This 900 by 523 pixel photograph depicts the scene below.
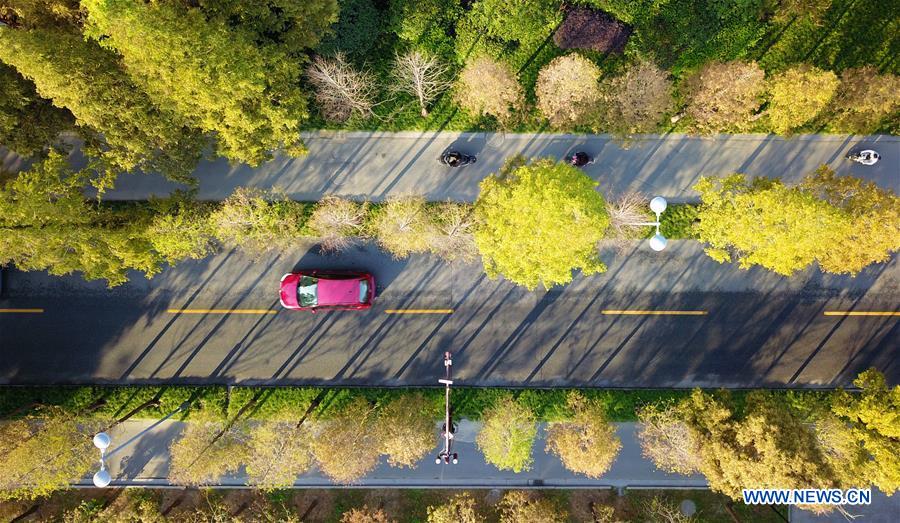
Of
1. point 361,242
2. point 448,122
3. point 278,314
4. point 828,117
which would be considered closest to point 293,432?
point 278,314

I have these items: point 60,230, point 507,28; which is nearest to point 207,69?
point 60,230

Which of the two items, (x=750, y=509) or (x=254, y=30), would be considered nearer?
(x=254, y=30)

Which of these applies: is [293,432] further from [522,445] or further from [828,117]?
[828,117]

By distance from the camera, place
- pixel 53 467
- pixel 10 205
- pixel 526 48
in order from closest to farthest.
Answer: pixel 10 205 → pixel 53 467 → pixel 526 48

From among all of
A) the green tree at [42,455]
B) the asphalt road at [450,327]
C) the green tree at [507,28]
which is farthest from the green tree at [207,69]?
the green tree at [42,455]

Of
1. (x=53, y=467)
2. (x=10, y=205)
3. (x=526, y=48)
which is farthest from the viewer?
(x=526, y=48)

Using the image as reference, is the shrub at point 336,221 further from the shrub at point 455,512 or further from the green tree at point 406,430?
the shrub at point 455,512

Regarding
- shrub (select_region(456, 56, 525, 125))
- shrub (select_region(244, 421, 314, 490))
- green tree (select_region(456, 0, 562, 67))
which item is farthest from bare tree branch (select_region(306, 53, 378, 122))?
shrub (select_region(244, 421, 314, 490))
